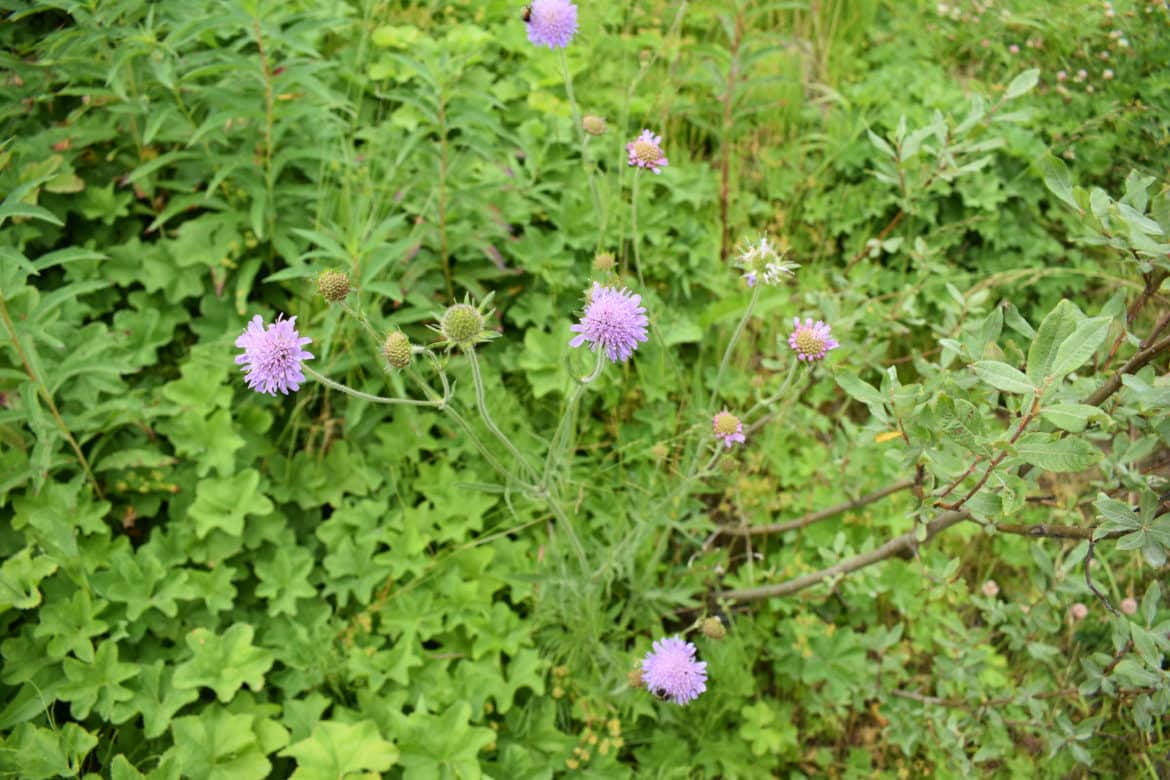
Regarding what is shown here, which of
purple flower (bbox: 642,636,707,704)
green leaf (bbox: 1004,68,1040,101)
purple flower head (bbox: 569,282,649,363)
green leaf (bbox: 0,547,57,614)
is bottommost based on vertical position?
green leaf (bbox: 0,547,57,614)

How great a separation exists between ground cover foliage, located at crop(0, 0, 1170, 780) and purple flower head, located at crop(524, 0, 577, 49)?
10.7 inches

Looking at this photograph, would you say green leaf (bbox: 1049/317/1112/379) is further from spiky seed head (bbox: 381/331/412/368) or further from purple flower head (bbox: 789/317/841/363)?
spiky seed head (bbox: 381/331/412/368)

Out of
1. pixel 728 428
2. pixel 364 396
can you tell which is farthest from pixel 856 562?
pixel 364 396

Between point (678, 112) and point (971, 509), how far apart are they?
82.6 inches

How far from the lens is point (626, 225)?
2.80 m

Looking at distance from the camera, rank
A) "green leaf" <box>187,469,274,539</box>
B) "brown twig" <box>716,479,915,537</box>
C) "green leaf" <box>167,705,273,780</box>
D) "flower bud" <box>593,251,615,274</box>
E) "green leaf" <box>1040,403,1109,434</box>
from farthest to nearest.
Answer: "brown twig" <box>716,479,915,537</box> → "green leaf" <box>187,469,274,539</box> → "green leaf" <box>167,705,273,780</box> → "flower bud" <box>593,251,615,274</box> → "green leaf" <box>1040,403,1109,434</box>

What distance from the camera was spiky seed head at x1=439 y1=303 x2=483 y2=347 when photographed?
1.47 metres

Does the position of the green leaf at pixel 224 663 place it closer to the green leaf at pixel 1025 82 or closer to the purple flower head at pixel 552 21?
the purple flower head at pixel 552 21

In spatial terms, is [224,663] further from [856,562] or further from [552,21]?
[552,21]

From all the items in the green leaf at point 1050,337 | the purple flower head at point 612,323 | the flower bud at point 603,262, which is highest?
the green leaf at point 1050,337

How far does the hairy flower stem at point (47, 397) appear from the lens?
194 centimetres

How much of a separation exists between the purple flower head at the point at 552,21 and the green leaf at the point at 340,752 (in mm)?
1760

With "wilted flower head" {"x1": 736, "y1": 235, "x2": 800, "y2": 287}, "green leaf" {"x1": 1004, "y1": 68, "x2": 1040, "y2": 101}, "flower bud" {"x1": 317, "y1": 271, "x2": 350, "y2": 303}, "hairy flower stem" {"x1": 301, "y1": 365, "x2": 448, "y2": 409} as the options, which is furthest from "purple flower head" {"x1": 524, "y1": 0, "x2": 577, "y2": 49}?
"green leaf" {"x1": 1004, "y1": 68, "x2": 1040, "y2": 101}

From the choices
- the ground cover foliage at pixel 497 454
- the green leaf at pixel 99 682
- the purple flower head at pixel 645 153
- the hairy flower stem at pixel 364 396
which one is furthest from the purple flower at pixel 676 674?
the green leaf at pixel 99 682
